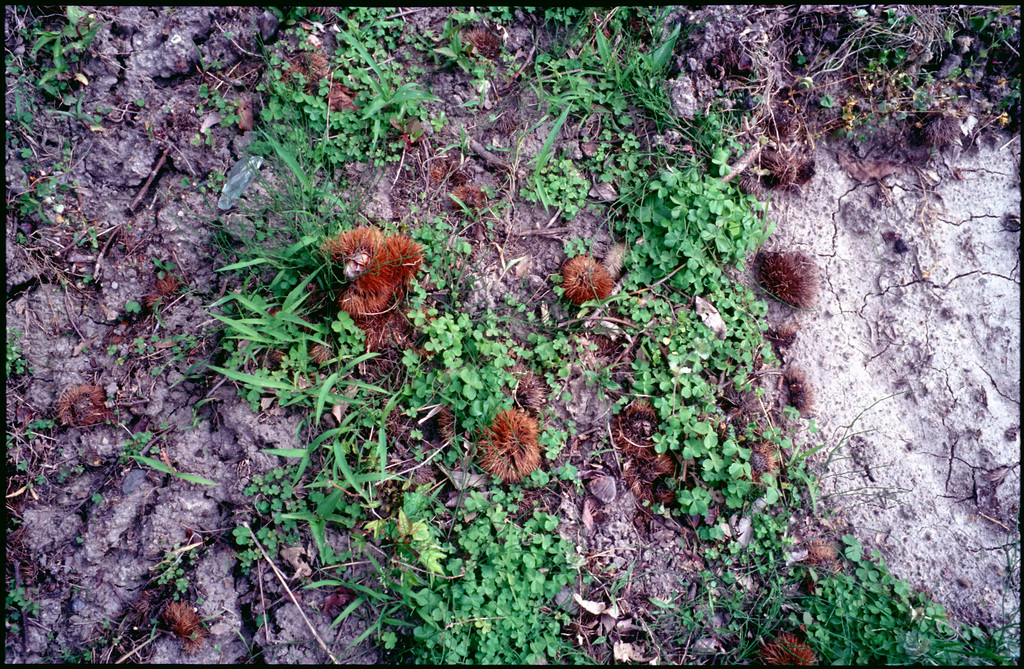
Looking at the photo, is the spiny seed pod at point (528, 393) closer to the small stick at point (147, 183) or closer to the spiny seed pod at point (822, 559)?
the spiny seed pod at point (822, 559)

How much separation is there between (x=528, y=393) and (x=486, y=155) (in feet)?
4.45

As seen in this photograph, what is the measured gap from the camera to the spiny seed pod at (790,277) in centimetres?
277

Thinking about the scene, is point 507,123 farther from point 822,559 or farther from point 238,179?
point 822,559

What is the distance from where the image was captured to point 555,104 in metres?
2.85

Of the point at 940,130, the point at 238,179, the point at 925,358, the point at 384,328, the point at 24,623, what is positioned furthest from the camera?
the point at 940,130

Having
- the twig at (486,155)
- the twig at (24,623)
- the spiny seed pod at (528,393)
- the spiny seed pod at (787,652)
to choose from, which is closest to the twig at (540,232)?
the twig at (486,155)

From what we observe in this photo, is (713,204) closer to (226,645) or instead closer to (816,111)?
(816,111)

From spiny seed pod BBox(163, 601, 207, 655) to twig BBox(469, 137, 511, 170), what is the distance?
2.71 m

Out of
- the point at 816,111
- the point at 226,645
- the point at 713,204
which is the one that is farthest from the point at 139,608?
the point at 816,111

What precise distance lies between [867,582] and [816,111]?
261 cm

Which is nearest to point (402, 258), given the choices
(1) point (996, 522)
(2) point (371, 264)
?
(2) point (371, 264)

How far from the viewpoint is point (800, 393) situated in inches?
109

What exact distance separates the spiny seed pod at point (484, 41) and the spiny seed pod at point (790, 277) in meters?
1.92

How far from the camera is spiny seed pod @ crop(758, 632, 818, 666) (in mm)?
2469
